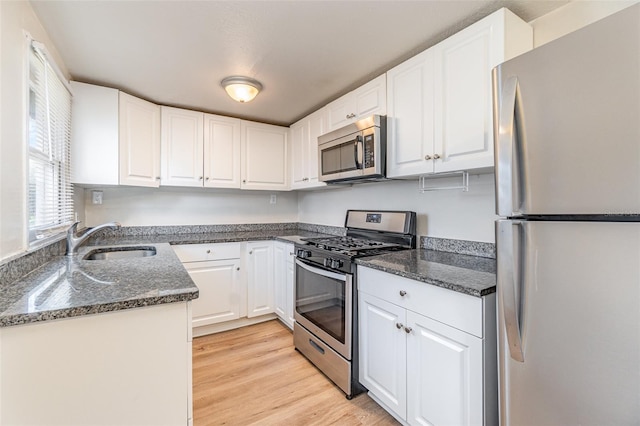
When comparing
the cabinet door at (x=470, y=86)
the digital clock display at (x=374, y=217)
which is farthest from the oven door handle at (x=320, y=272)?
the cabinet door at (x=470, y=86)

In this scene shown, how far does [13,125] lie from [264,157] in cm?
213

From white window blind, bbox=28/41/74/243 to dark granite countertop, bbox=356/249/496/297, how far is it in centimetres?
176

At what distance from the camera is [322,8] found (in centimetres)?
142

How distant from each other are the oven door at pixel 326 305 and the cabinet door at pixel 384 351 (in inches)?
3.9

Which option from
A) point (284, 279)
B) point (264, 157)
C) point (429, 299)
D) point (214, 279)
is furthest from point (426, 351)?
point (264, 157)

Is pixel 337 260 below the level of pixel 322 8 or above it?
below

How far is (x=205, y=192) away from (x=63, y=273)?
198 cm

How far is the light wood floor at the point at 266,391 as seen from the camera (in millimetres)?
1666

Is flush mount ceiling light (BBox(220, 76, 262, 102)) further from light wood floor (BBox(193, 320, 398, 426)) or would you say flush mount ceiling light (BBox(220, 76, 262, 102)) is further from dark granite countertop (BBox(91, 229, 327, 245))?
light wood floor (BBox(193, 320, 398, 426))

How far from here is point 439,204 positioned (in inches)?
79.7

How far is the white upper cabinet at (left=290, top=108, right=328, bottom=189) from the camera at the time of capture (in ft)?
9.02

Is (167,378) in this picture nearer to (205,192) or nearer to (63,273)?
(63,273)

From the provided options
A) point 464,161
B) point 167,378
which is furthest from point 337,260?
point 167,378

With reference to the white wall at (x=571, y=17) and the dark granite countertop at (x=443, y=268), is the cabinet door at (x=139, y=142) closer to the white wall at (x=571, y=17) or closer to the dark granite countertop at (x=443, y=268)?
the dark granite countertop at (x=443, y=268)
